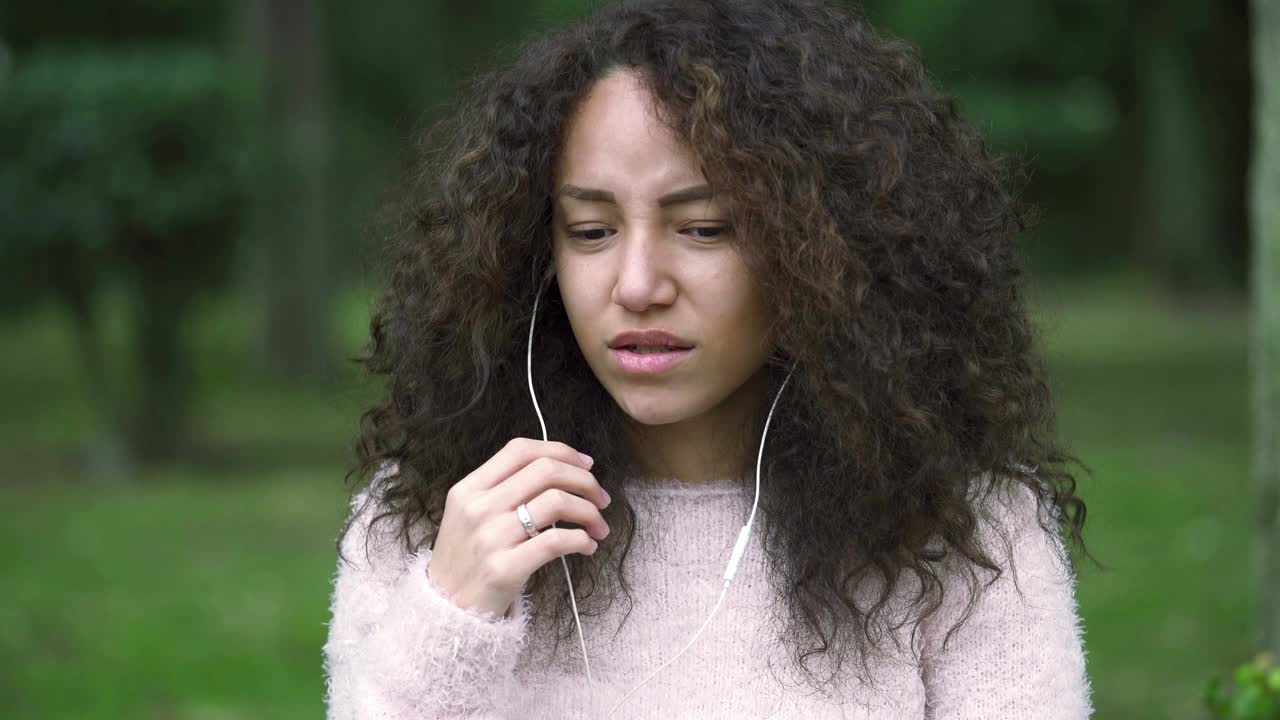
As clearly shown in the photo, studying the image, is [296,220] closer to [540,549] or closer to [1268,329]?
[1268,329]

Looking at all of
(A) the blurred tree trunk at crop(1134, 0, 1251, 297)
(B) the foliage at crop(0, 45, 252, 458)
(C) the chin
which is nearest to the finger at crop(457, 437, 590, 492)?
(C) the chin

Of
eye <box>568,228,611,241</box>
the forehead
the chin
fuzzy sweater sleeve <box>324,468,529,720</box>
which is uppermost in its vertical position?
the forehead

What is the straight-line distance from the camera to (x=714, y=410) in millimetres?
2393

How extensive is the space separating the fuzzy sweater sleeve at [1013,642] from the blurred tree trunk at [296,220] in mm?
13119

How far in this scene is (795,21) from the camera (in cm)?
224

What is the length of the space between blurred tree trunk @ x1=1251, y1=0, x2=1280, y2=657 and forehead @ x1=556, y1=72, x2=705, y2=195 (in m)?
2.22

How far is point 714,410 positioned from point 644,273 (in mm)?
343

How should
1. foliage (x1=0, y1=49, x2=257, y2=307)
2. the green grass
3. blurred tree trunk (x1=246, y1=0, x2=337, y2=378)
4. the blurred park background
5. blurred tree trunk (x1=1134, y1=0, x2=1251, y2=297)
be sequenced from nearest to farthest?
the green grass, the blurred park background, foliage (x1=0, y1=49, x2=257, y2=307), blurred tree trunk (x1=246, y1=0, x2=337, y2=378), blurred tree trunk (x1=1134, y1=0, x2=1251, y2=297)

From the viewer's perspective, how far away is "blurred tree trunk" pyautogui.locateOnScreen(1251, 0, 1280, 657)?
151 inches

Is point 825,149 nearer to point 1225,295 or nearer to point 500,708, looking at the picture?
point 500,708

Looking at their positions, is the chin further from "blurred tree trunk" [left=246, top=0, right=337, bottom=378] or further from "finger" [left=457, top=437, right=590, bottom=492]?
"blurred tree trunk" [left=246, top=0, right=337, bottom=378]

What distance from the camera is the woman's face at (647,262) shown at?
7.01 ft

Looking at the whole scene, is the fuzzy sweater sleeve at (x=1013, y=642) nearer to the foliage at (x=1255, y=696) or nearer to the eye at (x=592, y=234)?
the foliage at (x=1255, y=696)

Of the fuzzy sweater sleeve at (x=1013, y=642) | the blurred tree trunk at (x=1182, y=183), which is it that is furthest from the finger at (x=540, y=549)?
the blurred tree trunk at (x=1182, y=183)
